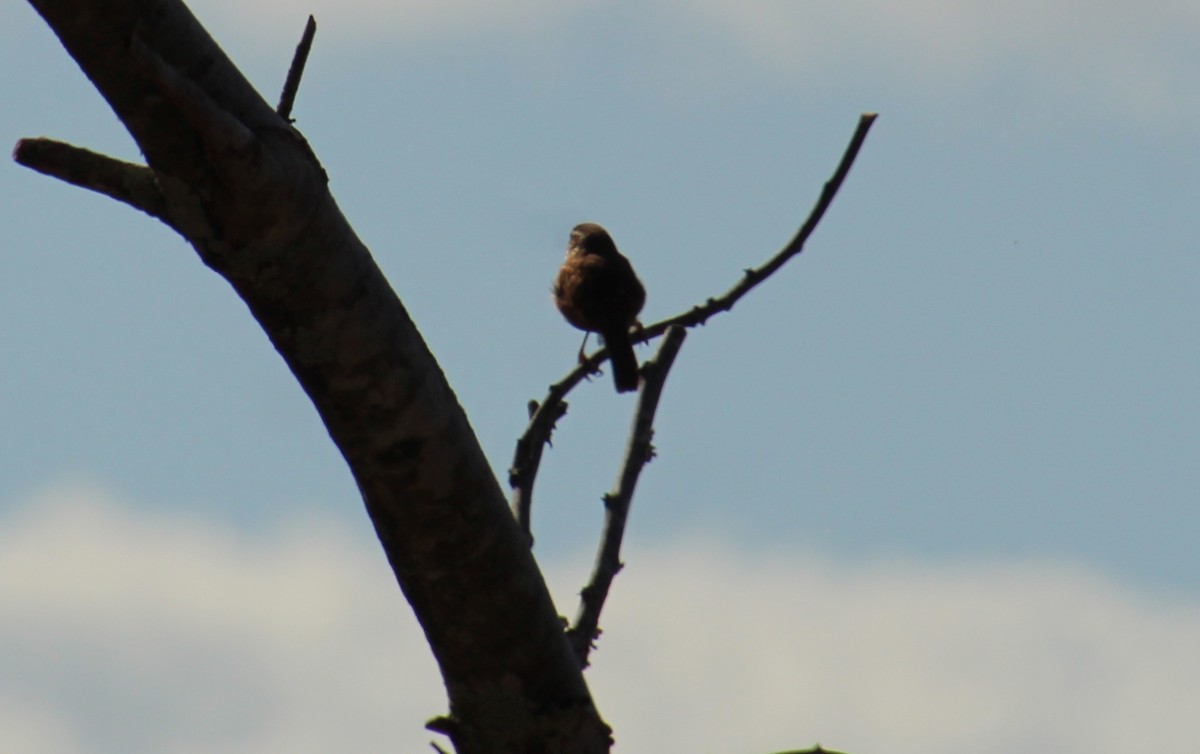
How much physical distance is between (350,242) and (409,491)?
0.45m

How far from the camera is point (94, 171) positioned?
2.97 meters

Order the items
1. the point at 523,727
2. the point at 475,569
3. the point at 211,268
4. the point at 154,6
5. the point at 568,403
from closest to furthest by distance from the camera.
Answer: the point at 154,6
the point at 211,268
the point at 475,569
the point at 523,727
the point at 568,403

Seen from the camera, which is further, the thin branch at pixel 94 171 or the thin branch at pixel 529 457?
the thin branch at pixel 529 457

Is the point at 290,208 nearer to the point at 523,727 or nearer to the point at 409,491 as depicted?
the point at 409,491

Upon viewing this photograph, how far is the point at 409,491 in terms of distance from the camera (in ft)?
9.53

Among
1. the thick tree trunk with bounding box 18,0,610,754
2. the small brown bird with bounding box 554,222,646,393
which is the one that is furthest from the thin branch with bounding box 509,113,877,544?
the small brown bird with bounding box 554,222,646,393

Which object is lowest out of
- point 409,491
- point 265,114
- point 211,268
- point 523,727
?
point 523,727

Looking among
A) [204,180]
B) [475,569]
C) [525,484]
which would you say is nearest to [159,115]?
[204,180]

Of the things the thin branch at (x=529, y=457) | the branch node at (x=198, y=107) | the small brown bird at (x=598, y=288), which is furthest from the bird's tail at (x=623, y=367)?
the branch node at (x=198, y=107)

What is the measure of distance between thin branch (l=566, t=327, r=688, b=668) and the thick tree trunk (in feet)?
3.28

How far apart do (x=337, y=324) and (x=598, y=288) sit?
8.67 m

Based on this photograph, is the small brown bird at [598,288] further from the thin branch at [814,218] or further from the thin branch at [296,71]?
the thin branch at [296,71]

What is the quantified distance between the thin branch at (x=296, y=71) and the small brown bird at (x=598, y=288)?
21.8ft

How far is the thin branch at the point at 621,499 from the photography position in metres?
4.20
